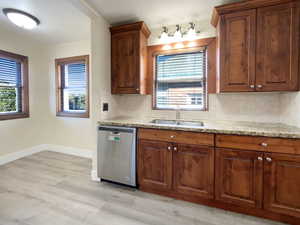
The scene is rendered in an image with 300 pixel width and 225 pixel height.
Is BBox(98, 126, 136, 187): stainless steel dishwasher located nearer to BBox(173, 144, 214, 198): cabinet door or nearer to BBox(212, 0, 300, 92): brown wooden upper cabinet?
BBox(173, 144, 214, 198): cabinet door

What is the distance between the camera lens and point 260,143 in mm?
1680

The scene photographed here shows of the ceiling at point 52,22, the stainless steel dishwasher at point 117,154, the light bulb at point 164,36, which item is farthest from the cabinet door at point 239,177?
the ceiling at point 52,22

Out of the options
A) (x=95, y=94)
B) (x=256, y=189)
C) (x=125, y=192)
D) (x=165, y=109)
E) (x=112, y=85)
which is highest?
(x=112, y=85)

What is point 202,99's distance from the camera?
261 cm

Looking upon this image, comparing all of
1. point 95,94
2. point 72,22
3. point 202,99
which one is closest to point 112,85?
point 95,94

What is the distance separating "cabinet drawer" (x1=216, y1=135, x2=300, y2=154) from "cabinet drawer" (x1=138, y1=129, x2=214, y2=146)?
0.43ft

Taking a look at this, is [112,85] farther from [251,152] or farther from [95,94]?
[251,152]

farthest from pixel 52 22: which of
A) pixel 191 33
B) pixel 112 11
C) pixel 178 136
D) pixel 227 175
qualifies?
pixel 227 175

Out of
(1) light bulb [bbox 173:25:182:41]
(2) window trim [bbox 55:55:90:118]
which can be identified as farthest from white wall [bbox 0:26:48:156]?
(1) light bulb [bbox 173:25:182:41]

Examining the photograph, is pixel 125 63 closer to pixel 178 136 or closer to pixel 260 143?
pixel 178 136

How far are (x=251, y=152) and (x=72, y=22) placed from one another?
3268 mm

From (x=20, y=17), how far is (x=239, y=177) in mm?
3710

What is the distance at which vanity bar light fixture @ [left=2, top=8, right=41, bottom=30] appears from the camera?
235 centimetres

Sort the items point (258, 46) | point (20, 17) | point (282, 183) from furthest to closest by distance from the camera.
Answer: point (20, 17)
point (258, 46)
point (282, 183)
